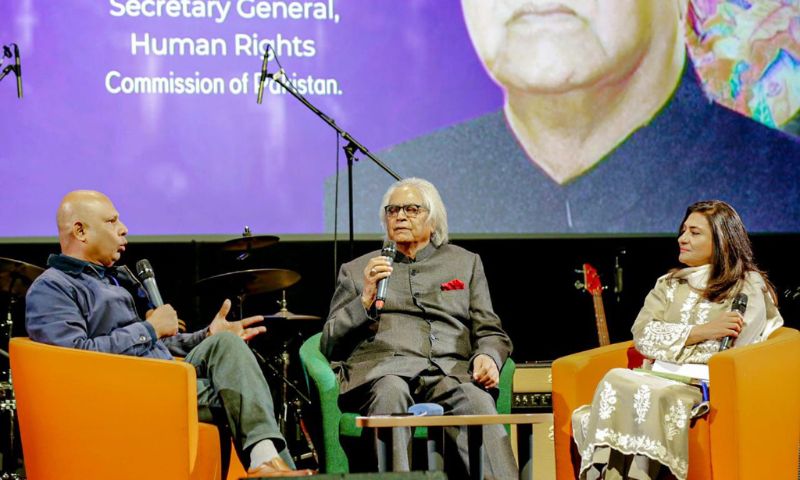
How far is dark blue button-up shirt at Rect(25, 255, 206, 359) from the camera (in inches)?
131

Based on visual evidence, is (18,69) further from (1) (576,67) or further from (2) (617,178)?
(2) (617,178)

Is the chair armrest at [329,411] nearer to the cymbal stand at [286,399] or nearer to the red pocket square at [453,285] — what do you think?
the red pocket square at [453,285]

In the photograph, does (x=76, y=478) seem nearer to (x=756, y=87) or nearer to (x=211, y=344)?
(x=211, y=344)

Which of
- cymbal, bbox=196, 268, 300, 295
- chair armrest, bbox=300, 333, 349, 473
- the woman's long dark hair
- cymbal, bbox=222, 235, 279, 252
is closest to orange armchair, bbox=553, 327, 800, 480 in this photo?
the woman's long dark hair

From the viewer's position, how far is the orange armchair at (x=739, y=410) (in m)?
3.22

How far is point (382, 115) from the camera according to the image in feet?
17.5

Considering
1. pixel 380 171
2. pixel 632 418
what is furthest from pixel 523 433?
pixel 380 171

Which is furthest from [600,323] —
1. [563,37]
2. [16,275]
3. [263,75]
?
[16,275]

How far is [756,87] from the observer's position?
5.47 metres

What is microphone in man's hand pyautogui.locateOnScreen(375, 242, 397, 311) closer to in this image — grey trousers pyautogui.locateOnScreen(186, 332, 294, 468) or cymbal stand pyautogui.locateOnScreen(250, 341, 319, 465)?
grey trousers pyautogui.locateOnScreen(186, 332, 294, 468)

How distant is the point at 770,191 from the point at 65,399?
386 centimetres

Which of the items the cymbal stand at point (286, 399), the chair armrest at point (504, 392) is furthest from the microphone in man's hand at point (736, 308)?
the cymbal stand at point (286, 399)

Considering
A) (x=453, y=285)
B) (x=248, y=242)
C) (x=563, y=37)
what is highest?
(x=563, y=37)

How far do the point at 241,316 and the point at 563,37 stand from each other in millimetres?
2185
